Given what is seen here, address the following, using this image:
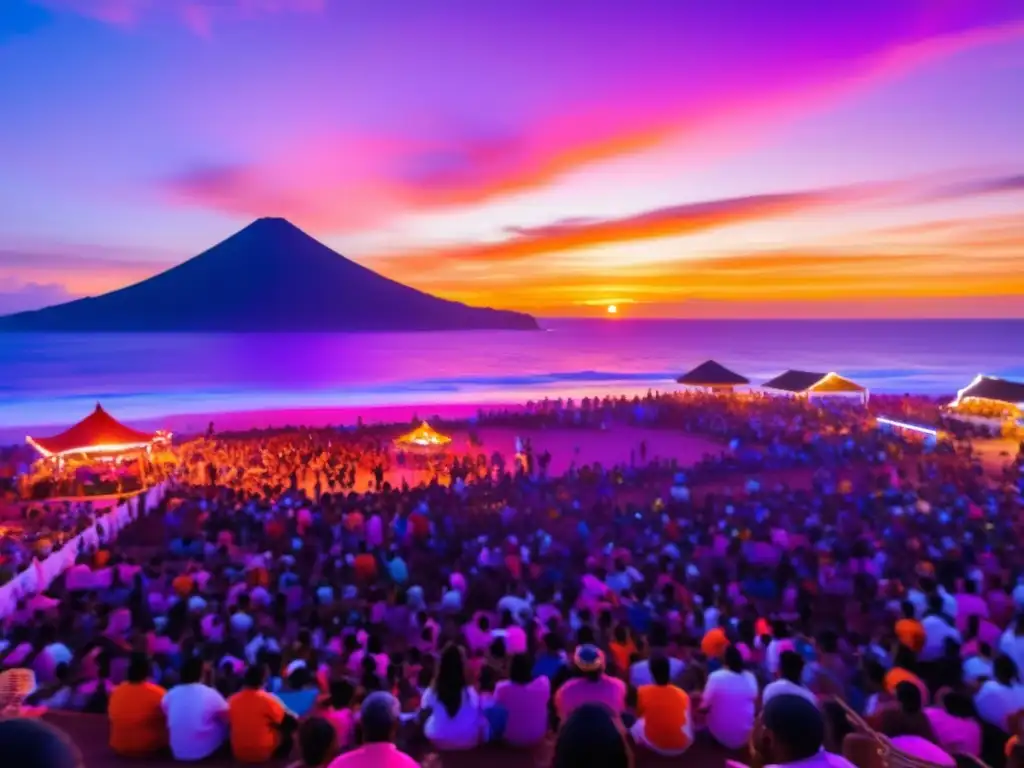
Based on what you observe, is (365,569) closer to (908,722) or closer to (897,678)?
(897,678)

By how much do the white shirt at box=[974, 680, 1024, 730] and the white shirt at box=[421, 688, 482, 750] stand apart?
290 cm

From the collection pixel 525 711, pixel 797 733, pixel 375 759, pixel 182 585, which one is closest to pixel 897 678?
pixel 525 711

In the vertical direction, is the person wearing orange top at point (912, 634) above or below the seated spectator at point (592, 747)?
below

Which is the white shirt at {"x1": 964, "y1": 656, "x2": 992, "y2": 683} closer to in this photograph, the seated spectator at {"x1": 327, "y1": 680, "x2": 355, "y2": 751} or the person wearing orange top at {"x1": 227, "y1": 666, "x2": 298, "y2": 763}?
the seated spectator at {"x1": 327, "y1": 680, "x2": 355, "y2": 751}

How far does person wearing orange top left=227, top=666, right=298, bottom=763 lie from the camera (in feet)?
13.6

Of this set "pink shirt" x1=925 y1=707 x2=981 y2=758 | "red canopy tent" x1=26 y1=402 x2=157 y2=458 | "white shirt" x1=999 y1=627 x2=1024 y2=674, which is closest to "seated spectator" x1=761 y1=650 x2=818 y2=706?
"pink shirt" x1=925 y1=707 x2=981 y2=758

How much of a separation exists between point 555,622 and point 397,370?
197ft

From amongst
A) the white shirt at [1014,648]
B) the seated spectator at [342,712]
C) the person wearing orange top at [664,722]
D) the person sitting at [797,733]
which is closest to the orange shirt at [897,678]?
the white shirt at [1014,648]

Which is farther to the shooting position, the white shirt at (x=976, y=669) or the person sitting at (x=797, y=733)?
the white shirt at (x=976, y=669)

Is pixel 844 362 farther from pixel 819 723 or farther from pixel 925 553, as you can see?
pixel 819 723

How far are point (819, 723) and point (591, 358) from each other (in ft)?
274

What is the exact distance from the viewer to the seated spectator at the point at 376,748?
3.10m

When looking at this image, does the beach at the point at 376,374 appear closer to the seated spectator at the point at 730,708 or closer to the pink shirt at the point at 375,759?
the seated spectator at the point at 730,708

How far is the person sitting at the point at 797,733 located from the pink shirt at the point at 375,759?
1.39 meters
